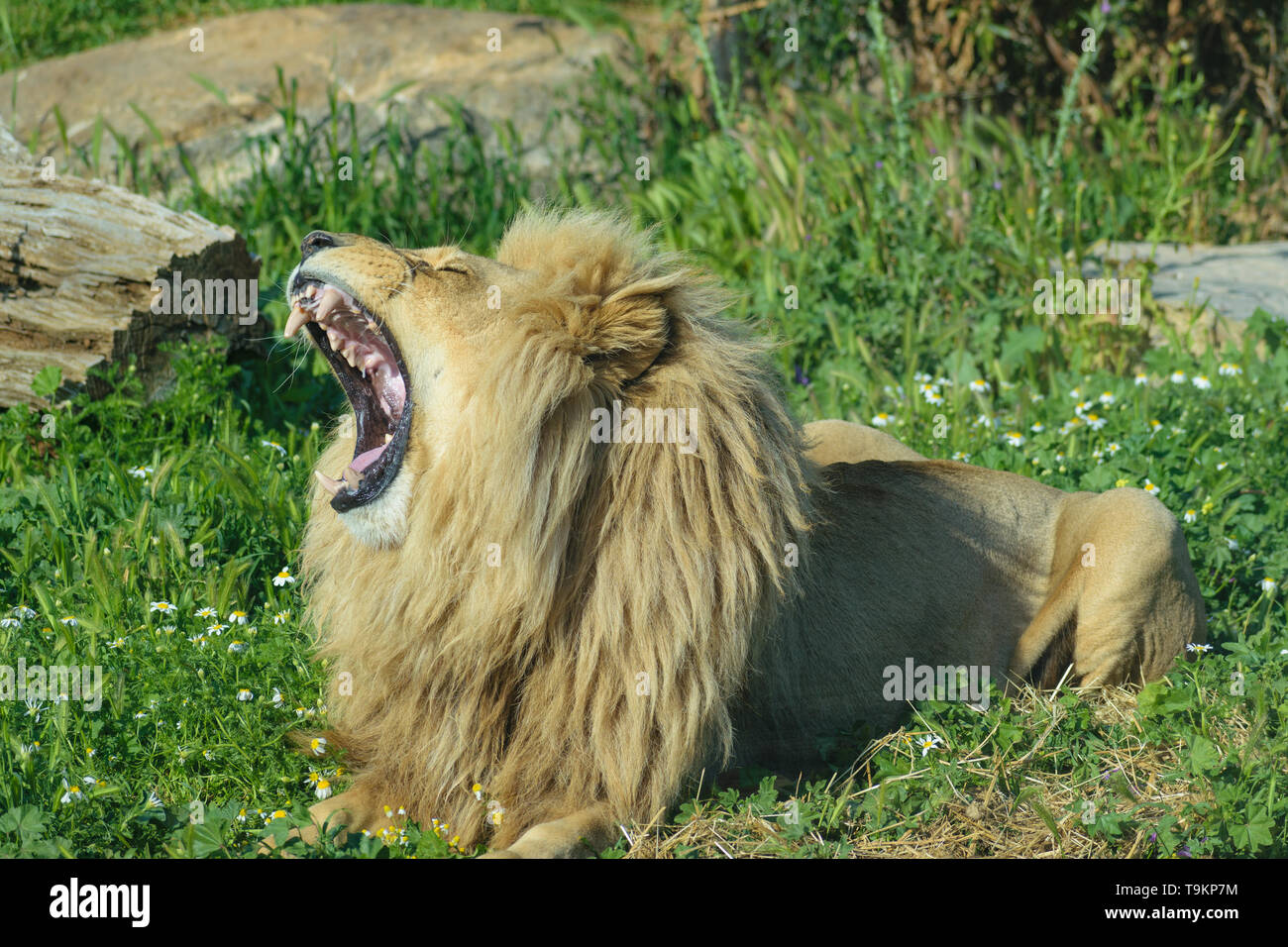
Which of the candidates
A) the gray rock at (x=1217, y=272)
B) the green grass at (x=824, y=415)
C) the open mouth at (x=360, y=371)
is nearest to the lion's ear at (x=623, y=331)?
the open mouth at (x=360, y=371)

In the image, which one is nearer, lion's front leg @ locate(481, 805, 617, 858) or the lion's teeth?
lion's front leg @ locate(481, 805, 617, 858)

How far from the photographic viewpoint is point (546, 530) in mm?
3115

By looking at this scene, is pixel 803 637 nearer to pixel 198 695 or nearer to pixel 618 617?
pixel 618 617

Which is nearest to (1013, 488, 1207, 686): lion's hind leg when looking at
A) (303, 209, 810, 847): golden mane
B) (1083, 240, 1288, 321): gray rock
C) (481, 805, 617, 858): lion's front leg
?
(303, 209, 810, 847): golden mane

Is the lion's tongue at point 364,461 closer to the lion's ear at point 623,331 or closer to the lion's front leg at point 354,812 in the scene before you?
the lion's ear at point 623,331

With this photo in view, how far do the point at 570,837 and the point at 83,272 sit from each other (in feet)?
10.9

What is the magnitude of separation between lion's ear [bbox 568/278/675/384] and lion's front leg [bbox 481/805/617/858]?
1.07 m

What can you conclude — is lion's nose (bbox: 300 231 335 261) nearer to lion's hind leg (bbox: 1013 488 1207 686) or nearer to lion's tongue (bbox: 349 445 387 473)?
lion's tongue (bbox: 349 445 387 473)

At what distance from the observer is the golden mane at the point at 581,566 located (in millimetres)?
3127

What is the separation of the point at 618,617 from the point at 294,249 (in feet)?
16.1

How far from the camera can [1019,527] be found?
13.9 feet

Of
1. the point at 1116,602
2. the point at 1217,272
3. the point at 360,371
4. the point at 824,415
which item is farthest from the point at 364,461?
the point at 1217,272

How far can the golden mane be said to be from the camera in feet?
10.3

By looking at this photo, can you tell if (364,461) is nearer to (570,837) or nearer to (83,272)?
(570,837)
